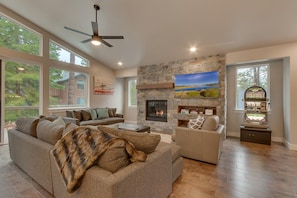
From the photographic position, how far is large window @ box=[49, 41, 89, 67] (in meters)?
5.16

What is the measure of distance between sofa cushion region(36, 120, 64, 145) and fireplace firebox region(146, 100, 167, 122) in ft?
14.1

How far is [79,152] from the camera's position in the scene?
138cm

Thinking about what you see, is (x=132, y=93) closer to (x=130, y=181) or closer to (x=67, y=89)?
(x=67, y=89)

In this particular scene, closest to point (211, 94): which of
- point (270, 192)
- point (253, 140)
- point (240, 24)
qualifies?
point (253, 140)

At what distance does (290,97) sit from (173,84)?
3245 millimetres

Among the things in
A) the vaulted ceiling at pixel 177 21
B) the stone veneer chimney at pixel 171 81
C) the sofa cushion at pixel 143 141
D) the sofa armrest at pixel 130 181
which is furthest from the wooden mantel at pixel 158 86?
Answer: the sofa cushion at pixel 143 141

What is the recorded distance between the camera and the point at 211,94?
15.5ft

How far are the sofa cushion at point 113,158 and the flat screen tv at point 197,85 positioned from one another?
411cm

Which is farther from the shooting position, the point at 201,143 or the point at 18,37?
the point at 18,37

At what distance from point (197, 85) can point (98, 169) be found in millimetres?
4403

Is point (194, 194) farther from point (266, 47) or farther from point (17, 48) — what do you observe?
point (17, 48)

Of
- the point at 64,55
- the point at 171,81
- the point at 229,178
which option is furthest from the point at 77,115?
the point at 229,178

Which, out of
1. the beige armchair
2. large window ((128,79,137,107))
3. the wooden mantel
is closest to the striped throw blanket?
the beige armchair

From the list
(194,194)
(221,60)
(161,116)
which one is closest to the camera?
(194,194)
